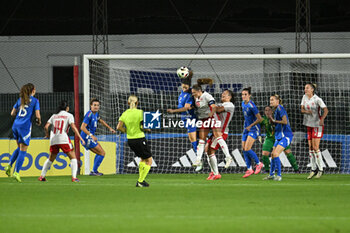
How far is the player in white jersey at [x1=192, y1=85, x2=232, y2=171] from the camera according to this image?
43.1 feet

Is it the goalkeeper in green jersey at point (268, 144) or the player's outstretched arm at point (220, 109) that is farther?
the goalkeeper in green jersey at point (268, 144)

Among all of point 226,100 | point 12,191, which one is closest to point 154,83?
point 226,100

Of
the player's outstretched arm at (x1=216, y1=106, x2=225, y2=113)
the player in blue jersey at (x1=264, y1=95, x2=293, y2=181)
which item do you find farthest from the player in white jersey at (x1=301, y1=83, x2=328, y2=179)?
the player's outstretched arm at (x1=216, y1=106, x2=225, y2=113)

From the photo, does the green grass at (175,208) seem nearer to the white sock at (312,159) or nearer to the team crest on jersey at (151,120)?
the white sock at (312,159)

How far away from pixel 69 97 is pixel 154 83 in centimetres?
377

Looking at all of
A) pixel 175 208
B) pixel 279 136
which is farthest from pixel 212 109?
pixel 175 208

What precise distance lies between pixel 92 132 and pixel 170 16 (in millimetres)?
15383

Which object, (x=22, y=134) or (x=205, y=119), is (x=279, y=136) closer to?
(x=205, y=119)

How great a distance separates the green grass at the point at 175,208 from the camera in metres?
6.51

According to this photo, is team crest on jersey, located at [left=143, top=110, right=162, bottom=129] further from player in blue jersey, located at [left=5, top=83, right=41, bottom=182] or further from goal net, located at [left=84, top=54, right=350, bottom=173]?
Result: player in blue jersey, located at [left=5, top=83, right=41, bottom=182]

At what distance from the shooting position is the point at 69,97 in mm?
20250

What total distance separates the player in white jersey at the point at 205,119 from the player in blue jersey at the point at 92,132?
2317 millimetres

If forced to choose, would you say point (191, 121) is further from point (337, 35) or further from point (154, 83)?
point (337, 35)

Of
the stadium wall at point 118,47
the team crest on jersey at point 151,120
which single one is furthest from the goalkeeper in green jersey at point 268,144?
the stadium wall at point 118,47
